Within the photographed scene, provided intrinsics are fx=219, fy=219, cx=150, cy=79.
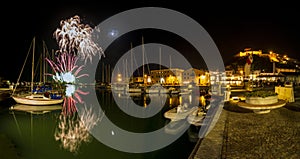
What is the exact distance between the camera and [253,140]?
905cm

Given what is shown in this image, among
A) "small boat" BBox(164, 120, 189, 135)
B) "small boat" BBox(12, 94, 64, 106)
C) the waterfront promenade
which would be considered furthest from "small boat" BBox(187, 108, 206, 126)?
"small boat" BBox(12, 94, 64, 106)

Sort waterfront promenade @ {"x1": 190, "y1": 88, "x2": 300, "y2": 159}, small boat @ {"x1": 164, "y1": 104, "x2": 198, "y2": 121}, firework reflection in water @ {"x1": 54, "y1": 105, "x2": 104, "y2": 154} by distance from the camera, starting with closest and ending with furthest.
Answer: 1. waterfront promenade @ {"x1": 190, "y1": 88, "x2": 300, "y2": 159}
2. firework reflection in water @ {"x1": 54, "y1": 105, "x2": 104, "y2": 154}
3. small boat @ {"x1": 164, "y1": 104, "x2": 198, "y2": 121}

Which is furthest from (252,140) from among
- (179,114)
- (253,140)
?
(179,114)

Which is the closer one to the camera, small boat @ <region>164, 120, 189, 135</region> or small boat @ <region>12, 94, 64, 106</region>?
small boat @ <region>164, 120, 189, 135</region>

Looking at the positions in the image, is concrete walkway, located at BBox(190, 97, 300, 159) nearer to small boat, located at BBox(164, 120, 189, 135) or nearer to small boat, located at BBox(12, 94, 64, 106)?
small boat, located at BBox(164, 120, 189, 135)

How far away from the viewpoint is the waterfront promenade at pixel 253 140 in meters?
7.58

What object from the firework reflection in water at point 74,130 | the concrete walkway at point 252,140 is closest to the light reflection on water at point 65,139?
the firework reflection in water at point 74,130

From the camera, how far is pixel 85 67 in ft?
414

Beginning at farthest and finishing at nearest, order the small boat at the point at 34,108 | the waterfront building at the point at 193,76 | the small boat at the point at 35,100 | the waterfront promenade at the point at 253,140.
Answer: the waterfront building at the point at 193,76
the small boat at the point at 35,100
the small boat at the point at 34,108
the waterfront promenade at the point at 253,140

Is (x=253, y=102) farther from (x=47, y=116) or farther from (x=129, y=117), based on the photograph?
(x=47, y=116)

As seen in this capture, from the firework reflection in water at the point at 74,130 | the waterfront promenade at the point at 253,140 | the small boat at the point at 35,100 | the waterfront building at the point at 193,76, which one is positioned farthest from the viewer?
the waterfront building at the point at 193,76

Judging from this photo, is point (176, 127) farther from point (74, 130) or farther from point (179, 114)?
point (74, 130)

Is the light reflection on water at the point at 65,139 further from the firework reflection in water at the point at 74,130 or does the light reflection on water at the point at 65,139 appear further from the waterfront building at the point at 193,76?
the waterfront building at the point at 193,76

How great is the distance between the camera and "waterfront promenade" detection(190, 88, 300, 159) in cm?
758
